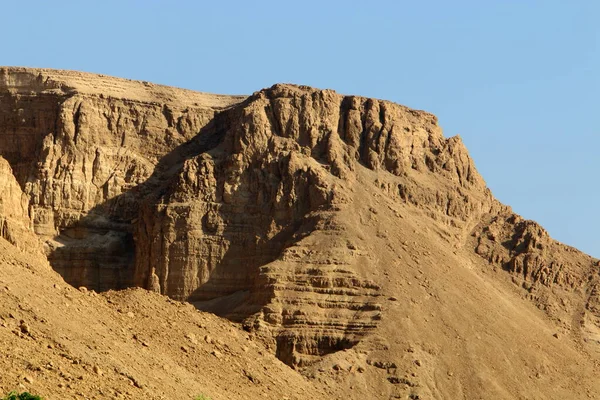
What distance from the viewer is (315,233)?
11119 centimetres

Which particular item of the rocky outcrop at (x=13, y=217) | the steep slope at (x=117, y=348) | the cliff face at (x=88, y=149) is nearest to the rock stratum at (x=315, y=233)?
the cliff face at (x=88, y=149)

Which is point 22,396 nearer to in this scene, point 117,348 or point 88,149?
point 117,348

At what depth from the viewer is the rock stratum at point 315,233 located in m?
105

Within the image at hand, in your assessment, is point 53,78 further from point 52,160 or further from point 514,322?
point 514,322

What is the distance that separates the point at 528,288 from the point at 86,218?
82.0 ft

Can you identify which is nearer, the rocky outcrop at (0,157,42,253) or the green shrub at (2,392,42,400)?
the green shrub at (2,392,42,400)

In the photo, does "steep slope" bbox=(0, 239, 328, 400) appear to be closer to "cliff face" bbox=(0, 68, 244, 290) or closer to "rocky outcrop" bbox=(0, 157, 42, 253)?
"rocky outcrop" bbox=(0, 157, 42, 253)

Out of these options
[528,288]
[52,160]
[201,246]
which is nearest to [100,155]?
[52,160]

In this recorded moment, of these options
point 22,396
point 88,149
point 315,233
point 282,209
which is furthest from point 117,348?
→ point 88,149

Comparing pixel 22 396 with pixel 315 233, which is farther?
pixel 315 233

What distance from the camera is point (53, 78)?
12600 centimetres

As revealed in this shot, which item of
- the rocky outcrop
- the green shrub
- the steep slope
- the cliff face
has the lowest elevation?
the green shrub

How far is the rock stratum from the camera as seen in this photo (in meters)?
105

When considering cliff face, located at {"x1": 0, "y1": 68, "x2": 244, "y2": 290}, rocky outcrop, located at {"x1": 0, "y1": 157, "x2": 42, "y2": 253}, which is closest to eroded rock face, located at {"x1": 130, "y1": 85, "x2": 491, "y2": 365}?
cliff face, located at {"x1": 0, "y1": 68, "x2": 244, "y2": 290}
